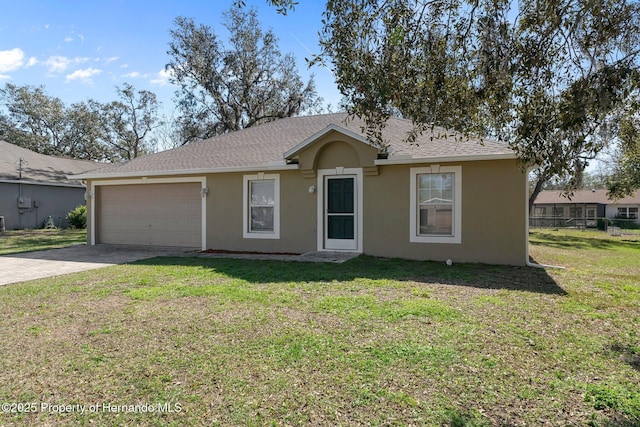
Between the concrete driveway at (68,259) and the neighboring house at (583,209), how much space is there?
39.1 metres

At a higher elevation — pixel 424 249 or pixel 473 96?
pixel 473 96

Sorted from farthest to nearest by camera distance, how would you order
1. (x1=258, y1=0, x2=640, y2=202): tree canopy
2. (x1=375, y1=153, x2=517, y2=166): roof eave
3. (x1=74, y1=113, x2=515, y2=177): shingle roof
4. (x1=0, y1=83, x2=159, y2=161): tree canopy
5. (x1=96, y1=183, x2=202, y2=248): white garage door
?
(x1=0, y1=83, x2=159, y2=161): tree canopy
(x1=96, y1=183, x2=202, y2=248): white garage door
(x1=74, y1=113, x2=515, y2=177): shingle roof
(x1=375, y1=153, x2=517, y2=166): roof eave
(x1=258, y1=0, x2=640, y2=202): tree canopy

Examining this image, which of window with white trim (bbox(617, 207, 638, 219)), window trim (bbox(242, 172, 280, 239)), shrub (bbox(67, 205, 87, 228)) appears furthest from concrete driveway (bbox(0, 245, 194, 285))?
window with white trim (bbox(617, 207, 638, 219))

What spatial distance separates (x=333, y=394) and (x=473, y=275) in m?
5.52

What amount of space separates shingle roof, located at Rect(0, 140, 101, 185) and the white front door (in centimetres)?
1904

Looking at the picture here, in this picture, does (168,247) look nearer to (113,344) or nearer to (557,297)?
(113,344)

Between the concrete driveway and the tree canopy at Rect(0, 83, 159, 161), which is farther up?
the tree canopy at Rect(0, 83, 159, 161)

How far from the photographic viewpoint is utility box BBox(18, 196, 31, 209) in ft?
69.8

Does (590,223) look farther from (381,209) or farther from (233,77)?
(381,209)

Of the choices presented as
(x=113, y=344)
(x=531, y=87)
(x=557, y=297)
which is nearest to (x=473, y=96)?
(x=531, y=87)

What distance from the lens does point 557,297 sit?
6078 millimetres

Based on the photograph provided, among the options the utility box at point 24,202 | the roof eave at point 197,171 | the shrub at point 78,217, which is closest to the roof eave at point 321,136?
the roof eave at point 197,171

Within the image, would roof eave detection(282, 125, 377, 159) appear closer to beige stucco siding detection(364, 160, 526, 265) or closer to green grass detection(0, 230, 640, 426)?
beige stucco siding detection(364, 160, 526, 265)

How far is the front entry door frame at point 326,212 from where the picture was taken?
10.3 metres
